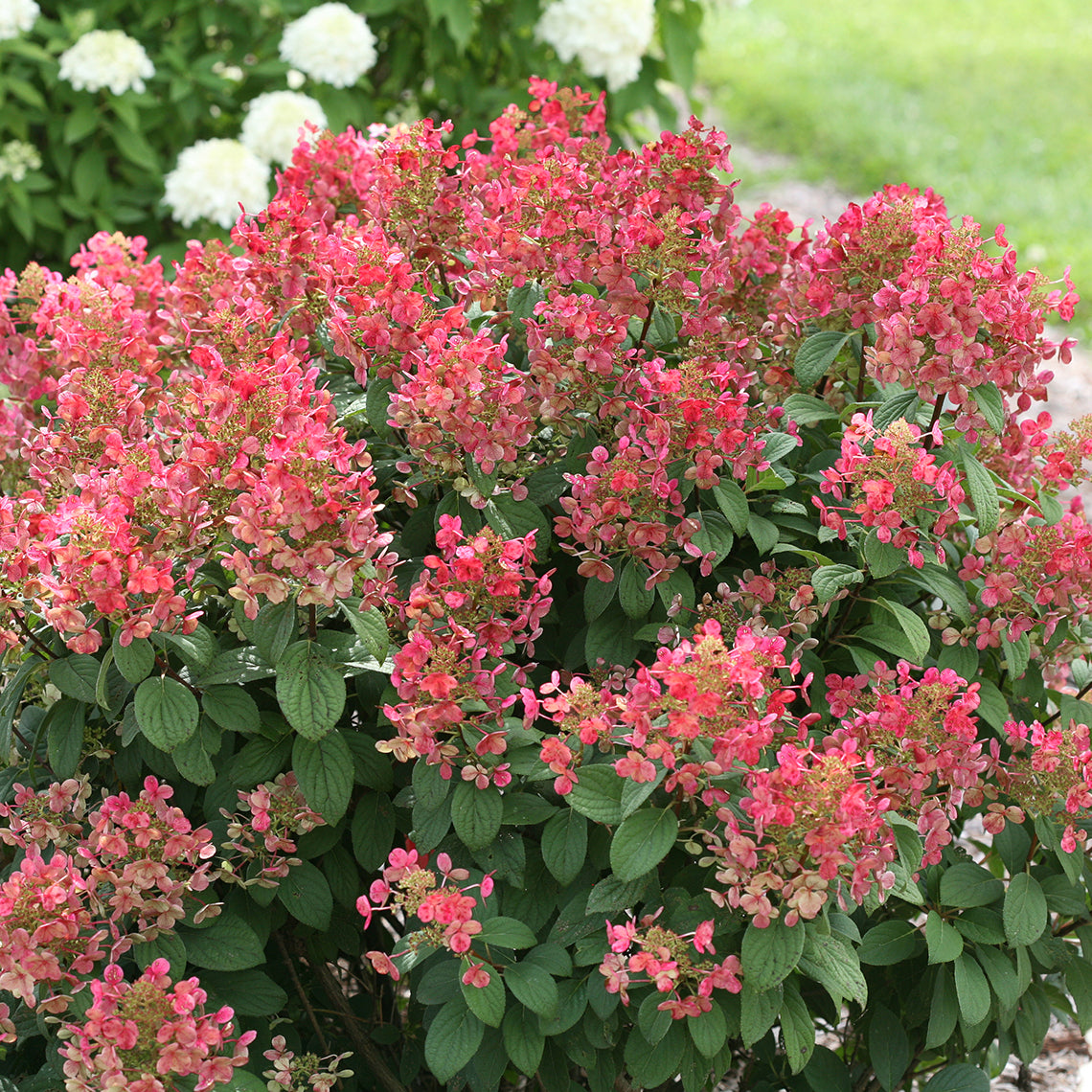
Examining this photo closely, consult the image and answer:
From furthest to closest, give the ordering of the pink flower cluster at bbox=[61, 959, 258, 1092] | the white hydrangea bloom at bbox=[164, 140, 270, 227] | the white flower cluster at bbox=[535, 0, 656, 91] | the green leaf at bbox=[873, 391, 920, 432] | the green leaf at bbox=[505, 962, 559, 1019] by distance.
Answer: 1. the white flower cluster at bbox=[535, 0, 656, 91]
2. the white hydrangea bloom at bbox=[164, 140, 270, 227]
3. the green leaf at bbox=[873, 391, 920, 432]
4. the green leaf at bbox=[505, 962, 559, 1019]
5. the pink flower cluster at bbox=[61, 959, 258, 1092]

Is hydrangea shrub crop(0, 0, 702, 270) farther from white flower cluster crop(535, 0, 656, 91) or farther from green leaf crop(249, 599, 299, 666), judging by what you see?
green leaf crop(249, 599, 299, 666)

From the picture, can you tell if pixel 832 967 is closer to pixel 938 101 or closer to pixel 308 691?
pixel 308 691

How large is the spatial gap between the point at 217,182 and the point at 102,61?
0.61 meters

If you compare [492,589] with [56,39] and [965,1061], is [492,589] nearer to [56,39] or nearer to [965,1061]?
[965,1061]

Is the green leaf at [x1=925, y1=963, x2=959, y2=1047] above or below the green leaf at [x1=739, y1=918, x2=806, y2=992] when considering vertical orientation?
below

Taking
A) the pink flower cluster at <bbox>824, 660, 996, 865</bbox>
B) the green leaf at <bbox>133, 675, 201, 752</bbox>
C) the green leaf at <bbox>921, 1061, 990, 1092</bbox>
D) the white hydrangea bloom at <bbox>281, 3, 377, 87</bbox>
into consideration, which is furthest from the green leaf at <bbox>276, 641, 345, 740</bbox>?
the white hydrangea bloom at <bbox>281, 3, 377, 87</bbox>

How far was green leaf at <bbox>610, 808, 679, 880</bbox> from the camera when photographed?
1.34 metres

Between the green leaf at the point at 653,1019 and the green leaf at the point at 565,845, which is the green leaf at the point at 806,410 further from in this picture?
the green leaf at the point at 653,1019

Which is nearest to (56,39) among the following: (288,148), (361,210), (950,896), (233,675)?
(288,148)

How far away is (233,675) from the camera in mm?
1479

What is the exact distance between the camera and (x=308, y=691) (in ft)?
4.60

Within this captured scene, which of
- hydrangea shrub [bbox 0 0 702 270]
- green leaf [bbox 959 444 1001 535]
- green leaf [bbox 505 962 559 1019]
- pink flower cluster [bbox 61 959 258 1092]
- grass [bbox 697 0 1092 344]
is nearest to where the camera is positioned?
pink flower cluster [bbox 61 959 258 1092]

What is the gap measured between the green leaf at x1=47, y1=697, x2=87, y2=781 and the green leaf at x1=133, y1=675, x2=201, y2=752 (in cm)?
16

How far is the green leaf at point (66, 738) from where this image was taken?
60.6 inches
